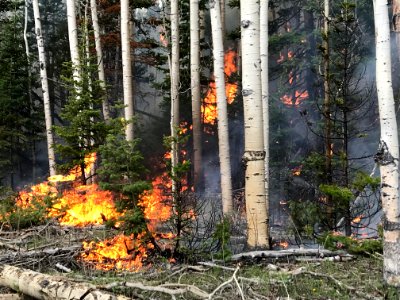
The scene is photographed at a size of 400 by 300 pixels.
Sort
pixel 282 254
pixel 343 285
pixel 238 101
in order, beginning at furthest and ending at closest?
pixel 238 101 < pixel 282 254 < pixel 343 285

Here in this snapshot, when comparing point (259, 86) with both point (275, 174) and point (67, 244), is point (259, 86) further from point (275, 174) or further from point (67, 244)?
point (275, 174)

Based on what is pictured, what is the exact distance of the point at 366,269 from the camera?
5.33m

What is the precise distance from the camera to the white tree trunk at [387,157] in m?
4.48

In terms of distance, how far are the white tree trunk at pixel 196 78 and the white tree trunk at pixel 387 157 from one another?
9.12 metres

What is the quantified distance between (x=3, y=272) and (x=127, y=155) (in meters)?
2.31

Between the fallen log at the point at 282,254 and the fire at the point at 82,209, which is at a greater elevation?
the fire at the point at 82,209

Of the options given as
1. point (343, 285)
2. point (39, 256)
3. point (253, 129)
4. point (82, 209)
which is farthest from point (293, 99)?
point (343, 285)

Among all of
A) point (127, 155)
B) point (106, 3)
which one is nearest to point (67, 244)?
point (127, 155)

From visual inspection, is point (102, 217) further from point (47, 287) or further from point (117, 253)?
point (47, 287)

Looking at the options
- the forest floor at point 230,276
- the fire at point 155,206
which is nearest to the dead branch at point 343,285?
the forest floor at point 230,276

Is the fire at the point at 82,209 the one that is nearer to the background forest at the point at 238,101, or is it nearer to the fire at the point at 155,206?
the fire at the point at 155,206

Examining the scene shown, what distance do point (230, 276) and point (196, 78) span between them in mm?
10246

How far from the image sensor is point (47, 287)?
14.6 ft

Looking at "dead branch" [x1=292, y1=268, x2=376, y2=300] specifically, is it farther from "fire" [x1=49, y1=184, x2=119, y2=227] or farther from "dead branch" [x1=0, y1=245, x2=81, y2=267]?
"fire" [x1=49, y1=184, x2=119, y2=227]
